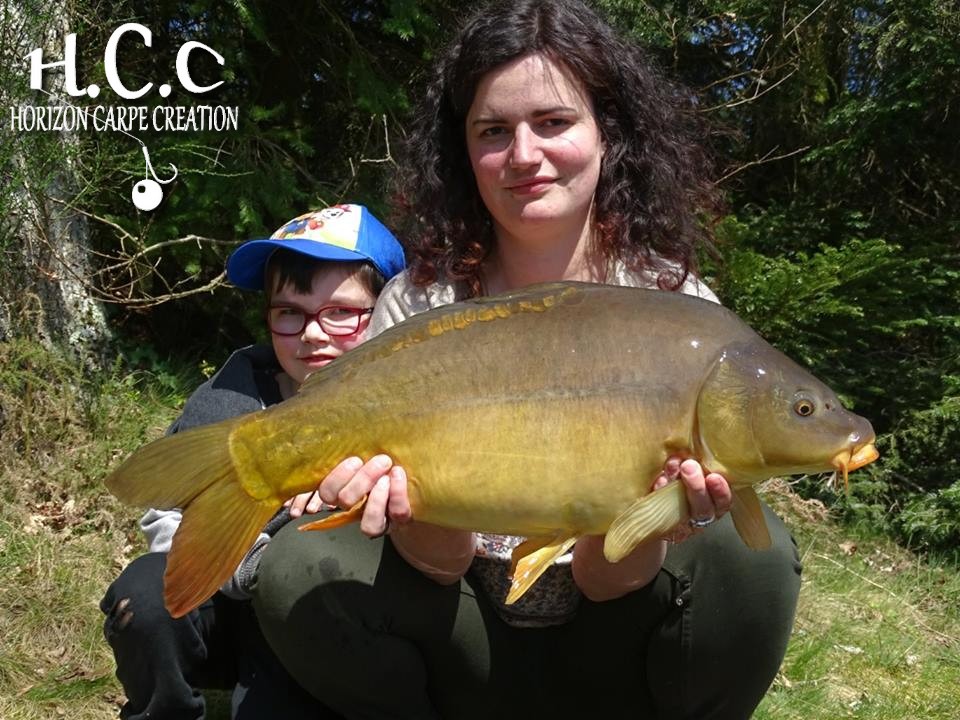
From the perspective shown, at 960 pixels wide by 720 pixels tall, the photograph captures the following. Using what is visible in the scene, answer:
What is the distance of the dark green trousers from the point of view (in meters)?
1.70

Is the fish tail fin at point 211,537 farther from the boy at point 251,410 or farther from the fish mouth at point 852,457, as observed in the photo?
the fish mouth at point 852,457

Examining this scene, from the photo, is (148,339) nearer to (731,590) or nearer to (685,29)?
(685,29)

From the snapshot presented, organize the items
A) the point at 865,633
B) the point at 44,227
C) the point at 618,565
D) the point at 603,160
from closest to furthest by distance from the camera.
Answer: the point at 618,565
the point at 603,160
the point at 865,633
the point at 44,227

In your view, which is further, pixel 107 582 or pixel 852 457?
pixel 107 582

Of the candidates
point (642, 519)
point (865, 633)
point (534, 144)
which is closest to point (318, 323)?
point (534, 144)

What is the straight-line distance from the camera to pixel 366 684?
1.70 m

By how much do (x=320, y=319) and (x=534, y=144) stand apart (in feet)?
1.95

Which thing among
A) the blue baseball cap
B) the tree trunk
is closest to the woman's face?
the blue baseball cap

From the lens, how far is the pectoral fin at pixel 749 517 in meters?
1.47

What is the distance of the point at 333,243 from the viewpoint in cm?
213

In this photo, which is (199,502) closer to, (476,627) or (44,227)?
(476,627)

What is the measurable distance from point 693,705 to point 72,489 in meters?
2.21

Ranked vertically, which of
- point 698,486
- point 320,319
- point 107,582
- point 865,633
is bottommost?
point 865,633

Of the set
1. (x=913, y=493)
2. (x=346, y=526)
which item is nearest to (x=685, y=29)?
(x=913, y=493)
